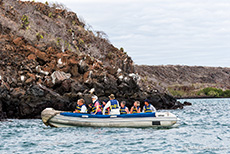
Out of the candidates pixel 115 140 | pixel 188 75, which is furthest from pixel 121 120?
pixel 188 75

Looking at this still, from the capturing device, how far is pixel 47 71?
35.7 metres

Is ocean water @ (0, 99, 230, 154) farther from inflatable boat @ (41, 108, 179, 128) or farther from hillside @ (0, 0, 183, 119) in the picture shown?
hillside @ (0, 0, 183, 119)

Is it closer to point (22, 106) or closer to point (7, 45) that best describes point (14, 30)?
point (7, 45)

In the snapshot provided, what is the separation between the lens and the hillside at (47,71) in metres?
31.6

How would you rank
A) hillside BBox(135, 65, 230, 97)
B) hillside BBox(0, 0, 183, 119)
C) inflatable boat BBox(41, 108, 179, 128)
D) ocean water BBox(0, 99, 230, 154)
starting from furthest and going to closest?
hillside BBox(135, 65, 230, 97) < hillside BBox(0, 0, 183, 119) < inflatable boat BBox(41, 108, 179, 128) < ocean water BBox(0, 99, 230, 154)

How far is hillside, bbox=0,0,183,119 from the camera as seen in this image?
A: 104ft

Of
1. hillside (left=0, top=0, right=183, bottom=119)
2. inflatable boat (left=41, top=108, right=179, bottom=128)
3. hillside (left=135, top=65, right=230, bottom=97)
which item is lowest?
inflatable boat (left=41, top=108, right=179, bottom=128)

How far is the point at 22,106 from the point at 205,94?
78727 millimetres

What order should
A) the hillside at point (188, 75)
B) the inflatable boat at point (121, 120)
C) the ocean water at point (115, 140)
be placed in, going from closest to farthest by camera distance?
the ocean water at point (115, 140)
the inflatable boat at point (121, 120)
the hillside at point (188, 75)

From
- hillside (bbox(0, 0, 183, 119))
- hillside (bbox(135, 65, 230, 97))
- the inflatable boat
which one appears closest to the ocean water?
the inflatable boat

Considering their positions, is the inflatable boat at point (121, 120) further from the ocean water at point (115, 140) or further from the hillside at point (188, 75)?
the hillside at point (188, 75)

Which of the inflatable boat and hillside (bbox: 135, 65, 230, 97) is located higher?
hillside (bbox: 135, 65, 230, 97)

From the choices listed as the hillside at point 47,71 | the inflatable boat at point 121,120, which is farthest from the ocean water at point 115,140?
the hillside at point 47,71

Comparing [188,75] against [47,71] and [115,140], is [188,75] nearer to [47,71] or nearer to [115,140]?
[47,71]
